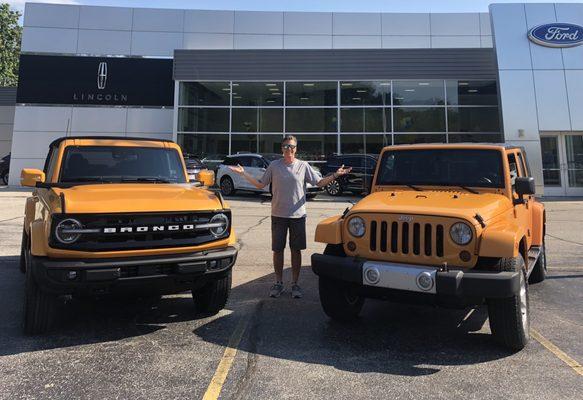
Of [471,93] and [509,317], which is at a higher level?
[471,93]

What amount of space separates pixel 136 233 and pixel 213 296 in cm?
117

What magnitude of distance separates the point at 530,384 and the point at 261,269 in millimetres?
4494

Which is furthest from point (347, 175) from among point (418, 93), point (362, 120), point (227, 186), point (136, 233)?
point (136, 233)

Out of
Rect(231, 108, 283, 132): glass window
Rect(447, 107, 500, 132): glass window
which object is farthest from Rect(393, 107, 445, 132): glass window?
Rect(231, 108, 283, 132): glass window

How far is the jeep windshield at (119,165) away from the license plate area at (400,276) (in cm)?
274

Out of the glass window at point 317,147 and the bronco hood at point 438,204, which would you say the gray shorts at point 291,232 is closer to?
the bronco hood at point 438,204

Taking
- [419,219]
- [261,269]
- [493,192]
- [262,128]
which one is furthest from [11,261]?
[262,128]

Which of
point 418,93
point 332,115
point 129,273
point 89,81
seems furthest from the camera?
point 332,115

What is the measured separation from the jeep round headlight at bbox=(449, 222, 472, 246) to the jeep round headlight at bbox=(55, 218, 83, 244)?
3190 mm

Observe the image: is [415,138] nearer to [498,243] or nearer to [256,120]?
[256,120]

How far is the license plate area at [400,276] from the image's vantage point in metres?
3.66

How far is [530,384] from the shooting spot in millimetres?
3357

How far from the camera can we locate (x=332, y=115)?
23.0 metres

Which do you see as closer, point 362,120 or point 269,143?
point 362,120
